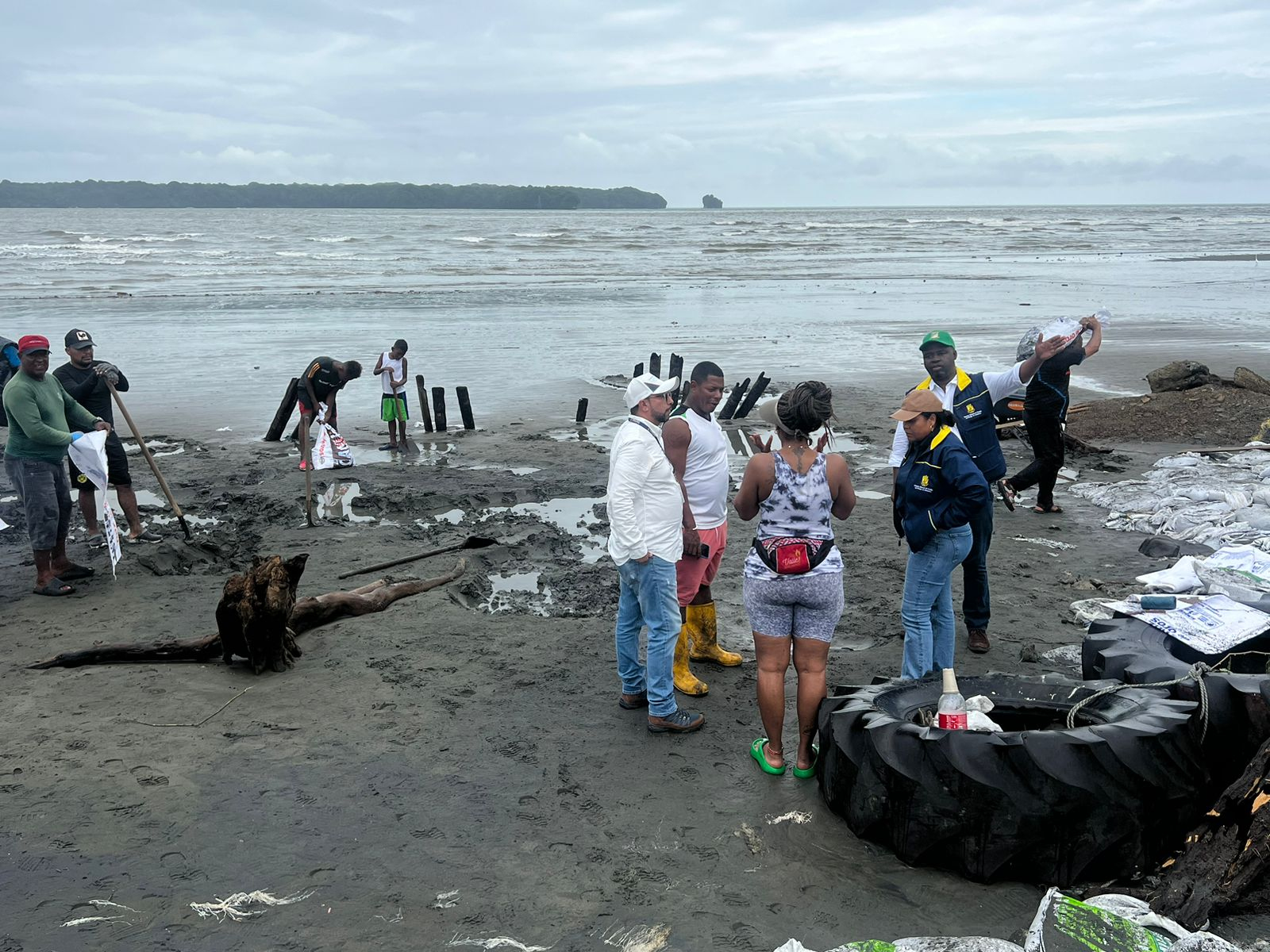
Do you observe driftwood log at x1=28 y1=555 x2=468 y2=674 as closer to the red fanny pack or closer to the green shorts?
the red fanny pack

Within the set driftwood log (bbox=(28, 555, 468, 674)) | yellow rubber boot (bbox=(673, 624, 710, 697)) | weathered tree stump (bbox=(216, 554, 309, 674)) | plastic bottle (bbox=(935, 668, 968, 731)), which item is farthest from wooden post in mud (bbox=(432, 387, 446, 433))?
plastic bottle (bbox=(935, 668, 968, 731))

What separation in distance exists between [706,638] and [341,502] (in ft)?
18.8

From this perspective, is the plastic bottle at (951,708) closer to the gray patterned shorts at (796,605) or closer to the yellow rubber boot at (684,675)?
the gray patterned shorts at (796,605)

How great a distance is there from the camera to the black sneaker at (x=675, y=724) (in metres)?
5.67

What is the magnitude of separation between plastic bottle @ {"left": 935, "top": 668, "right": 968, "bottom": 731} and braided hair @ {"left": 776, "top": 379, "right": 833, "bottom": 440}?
131 centimetres

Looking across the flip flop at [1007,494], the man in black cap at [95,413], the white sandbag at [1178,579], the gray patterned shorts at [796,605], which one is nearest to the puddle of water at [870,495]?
the flip flop at [1007,494]

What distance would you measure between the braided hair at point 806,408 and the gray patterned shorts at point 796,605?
28.2 inches

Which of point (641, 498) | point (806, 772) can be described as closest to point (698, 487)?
point (641, 498)

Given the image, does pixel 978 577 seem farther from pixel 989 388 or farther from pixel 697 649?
pixel 697 649

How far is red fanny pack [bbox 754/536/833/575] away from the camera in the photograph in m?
4.88

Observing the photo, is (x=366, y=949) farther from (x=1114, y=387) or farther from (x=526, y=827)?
(x=1114, y=387)

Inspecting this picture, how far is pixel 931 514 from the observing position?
5.60 metres

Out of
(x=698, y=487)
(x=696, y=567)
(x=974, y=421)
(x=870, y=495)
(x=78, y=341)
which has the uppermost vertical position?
(x=78, y=341)

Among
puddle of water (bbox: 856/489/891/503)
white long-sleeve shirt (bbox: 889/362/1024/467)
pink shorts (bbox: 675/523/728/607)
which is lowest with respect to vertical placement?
puddle of water (bbox: 856/489/891/503)
